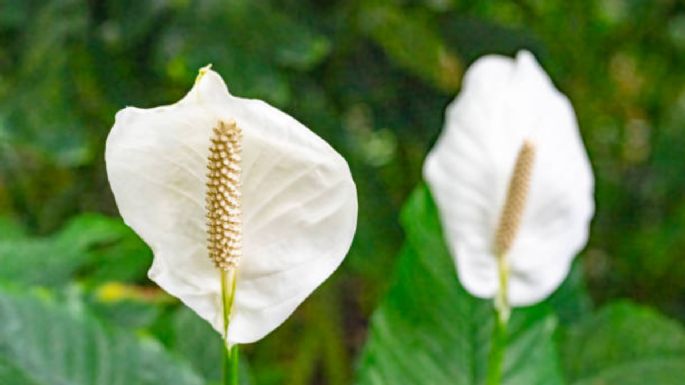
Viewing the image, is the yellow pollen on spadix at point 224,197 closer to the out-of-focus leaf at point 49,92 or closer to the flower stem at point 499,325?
the flower stem at point 499,325

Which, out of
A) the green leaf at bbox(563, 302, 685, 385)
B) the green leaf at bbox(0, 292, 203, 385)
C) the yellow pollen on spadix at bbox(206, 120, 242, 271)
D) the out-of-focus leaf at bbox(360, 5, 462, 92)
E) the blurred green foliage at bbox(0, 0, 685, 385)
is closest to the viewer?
the yellow pollen on spadix at bbox(206, 120, 242, 271)

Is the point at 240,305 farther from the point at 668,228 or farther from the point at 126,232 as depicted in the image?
the point at 668,228

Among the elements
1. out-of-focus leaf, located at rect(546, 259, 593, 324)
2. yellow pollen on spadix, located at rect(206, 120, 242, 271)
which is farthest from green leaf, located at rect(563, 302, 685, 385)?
yellow pollen on spadix, located at rect(206, 120, 242, 271)

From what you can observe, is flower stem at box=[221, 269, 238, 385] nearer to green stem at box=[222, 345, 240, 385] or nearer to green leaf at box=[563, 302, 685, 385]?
green stem at box=[222, 345, 240, 385]

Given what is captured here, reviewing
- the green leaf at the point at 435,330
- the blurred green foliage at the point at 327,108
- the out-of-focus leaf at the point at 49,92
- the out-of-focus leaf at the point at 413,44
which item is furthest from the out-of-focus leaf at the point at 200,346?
the out-of-focus leaf at the point at 413,44

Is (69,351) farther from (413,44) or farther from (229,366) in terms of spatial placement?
(413,44)

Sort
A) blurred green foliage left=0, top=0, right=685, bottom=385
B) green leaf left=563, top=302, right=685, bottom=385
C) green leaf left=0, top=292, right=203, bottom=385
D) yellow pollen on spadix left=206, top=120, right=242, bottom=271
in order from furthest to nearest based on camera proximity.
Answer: blurred green foliage left=0, top=0, right=685, bottom=385, green leaf left=563, top=302, right=685, bottom=385, green leaf left=0, top=292, right=203, bottom=385, yellow pollen on spadix left=206, top=120, right=242, bottom=271

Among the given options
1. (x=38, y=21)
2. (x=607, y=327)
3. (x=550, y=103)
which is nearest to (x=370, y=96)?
(x=38, y=21)

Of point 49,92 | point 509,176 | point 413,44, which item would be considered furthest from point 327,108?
point 509,176
